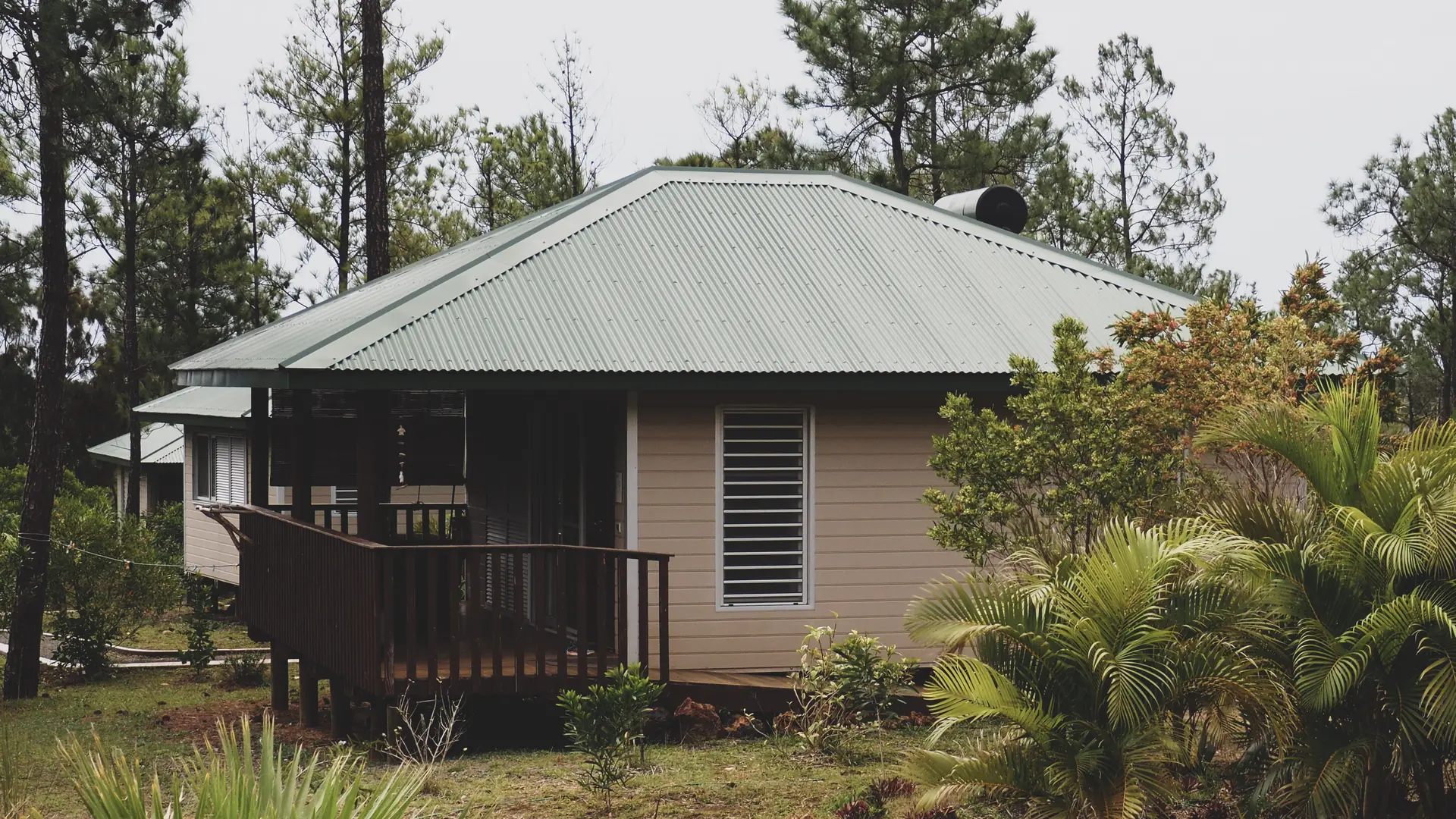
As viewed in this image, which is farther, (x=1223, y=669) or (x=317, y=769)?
(x=317, y=769)

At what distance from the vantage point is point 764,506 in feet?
40.3

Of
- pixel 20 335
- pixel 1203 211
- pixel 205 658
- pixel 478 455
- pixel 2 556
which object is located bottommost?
pixel 205 658

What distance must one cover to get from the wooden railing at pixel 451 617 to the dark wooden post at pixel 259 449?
164 cm

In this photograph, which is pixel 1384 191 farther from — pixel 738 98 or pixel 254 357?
pixel 254 357

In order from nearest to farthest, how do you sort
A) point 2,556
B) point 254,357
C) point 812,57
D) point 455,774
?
point 455,774, point 254,357, point 2,556, point 812,57

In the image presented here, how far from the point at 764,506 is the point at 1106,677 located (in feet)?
17.5

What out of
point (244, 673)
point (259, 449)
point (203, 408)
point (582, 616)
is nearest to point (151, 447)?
point (203, 408)

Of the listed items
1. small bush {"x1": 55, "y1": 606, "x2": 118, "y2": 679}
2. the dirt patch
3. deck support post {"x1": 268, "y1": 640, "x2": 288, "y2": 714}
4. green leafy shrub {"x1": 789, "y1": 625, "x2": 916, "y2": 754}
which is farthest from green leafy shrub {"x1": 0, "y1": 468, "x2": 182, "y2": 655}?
green leafy shrub {"x1": 789, "y1": 625, "x2": 916, "y2": 754}

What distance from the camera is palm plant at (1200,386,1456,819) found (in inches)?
273

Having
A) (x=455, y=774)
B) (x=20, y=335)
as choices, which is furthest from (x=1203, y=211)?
(x=455, y=774)

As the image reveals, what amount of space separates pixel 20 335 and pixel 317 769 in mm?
25202

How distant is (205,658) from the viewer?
16594 mm

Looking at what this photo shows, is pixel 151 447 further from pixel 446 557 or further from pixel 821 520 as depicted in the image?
pixel 821 520

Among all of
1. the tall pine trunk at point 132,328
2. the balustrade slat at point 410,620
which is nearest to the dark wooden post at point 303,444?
the balustrade slat at point 410,620
